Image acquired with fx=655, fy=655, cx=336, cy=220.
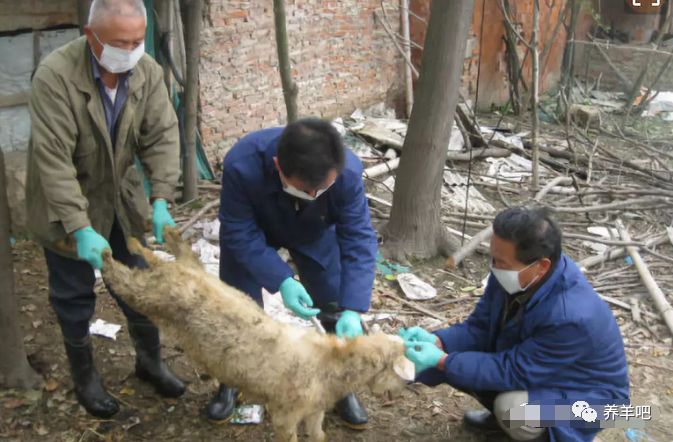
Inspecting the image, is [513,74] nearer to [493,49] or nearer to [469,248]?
[493,49]

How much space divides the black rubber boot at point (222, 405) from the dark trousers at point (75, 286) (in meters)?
0.83

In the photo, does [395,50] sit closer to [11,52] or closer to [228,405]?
[11,52]

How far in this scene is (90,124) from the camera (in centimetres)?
335

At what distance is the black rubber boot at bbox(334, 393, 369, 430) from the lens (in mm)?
4164

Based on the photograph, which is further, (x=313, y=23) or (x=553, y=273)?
(x=313, y=23)

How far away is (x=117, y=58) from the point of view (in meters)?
3.26

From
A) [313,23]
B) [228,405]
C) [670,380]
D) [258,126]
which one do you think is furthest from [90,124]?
[313,23]

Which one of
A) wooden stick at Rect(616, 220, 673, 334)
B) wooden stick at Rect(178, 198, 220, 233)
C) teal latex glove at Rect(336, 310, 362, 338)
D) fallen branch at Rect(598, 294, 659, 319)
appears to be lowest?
fallen branch at Rect(598, 294, 659, 319)

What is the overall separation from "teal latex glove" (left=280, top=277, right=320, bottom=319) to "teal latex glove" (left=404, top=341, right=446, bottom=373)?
1.82ft

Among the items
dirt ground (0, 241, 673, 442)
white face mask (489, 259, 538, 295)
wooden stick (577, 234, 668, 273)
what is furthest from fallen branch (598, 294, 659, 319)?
white face mask (489, 259, 538, 295)

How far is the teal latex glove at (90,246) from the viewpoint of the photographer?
129 inches

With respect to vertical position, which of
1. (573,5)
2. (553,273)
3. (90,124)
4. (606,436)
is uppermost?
(573,5)

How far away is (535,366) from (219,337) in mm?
1646

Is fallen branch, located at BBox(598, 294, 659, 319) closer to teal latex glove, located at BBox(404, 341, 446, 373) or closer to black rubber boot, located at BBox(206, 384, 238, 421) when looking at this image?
teal latex glove, located at BBox(404, 341, 446, 373)
